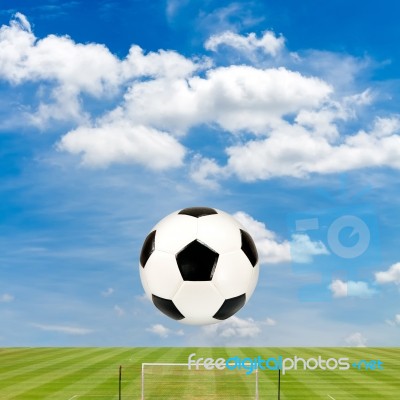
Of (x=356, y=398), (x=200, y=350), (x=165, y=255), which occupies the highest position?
(x=200, y=350)

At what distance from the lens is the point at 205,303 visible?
30.3 ft

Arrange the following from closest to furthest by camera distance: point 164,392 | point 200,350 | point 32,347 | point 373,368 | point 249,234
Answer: point 249,234 → point 164,392 → point 373,368 → point 200,350 → point 32,347

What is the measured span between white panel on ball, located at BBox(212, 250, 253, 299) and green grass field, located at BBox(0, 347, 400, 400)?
5.81m

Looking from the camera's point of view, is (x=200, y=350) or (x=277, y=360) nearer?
(x=277, y=360)

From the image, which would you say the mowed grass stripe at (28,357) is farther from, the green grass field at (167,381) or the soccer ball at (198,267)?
the soccer ball at (198,267)

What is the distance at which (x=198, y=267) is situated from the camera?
9148 millimetres

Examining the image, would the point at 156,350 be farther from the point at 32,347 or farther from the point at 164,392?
the point at 164,392

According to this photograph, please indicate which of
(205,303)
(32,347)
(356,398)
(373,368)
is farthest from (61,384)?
(32,347)

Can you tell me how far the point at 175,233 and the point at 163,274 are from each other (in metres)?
0.70

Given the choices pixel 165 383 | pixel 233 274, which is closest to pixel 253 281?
pixel 233 274

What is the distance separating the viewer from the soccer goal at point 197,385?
1430 centimetres

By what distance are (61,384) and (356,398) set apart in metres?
8.21

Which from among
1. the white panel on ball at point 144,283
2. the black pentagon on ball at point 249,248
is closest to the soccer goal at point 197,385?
the white panel on ball at point 144,283

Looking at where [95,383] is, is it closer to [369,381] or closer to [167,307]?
[369,381]
